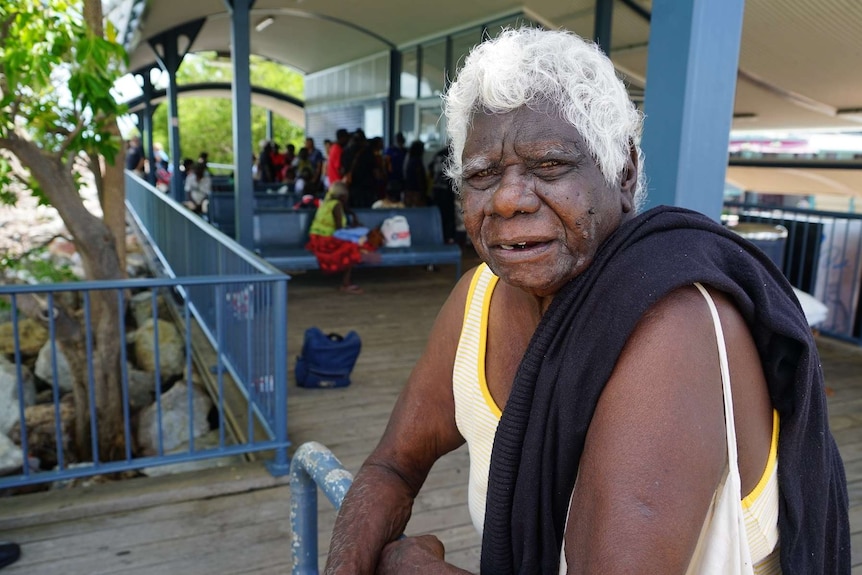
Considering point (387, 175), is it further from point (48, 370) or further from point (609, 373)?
point (609, 373)

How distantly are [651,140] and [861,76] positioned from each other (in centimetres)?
923

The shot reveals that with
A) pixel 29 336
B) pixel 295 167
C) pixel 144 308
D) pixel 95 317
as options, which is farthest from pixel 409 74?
pixel 95 317

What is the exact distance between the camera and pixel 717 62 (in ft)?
7.27

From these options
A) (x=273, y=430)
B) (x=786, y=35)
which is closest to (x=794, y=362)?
(x=273, y=430)

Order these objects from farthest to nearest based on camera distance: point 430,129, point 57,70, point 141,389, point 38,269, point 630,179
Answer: point 430,129
point 38,269
point 141,389
point 57,70
point 630,179

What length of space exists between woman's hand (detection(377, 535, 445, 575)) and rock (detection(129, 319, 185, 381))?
5239 mm

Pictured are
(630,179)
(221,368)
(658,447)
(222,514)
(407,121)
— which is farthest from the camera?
(407,121)

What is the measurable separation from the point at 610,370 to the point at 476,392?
363 mm

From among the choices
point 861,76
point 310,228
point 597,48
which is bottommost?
point 310,228

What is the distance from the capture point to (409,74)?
12992 millimetres

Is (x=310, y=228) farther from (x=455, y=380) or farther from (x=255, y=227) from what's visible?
(x=455, y=380)

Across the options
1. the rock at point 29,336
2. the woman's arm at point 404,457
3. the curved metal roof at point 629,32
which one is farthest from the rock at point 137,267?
the woman's arm at point 404,457

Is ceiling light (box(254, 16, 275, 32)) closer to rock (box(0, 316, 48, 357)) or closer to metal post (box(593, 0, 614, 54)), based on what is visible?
metal post (box(593, 0, 614, 54))

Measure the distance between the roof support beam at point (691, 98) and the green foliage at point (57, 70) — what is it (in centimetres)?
242
